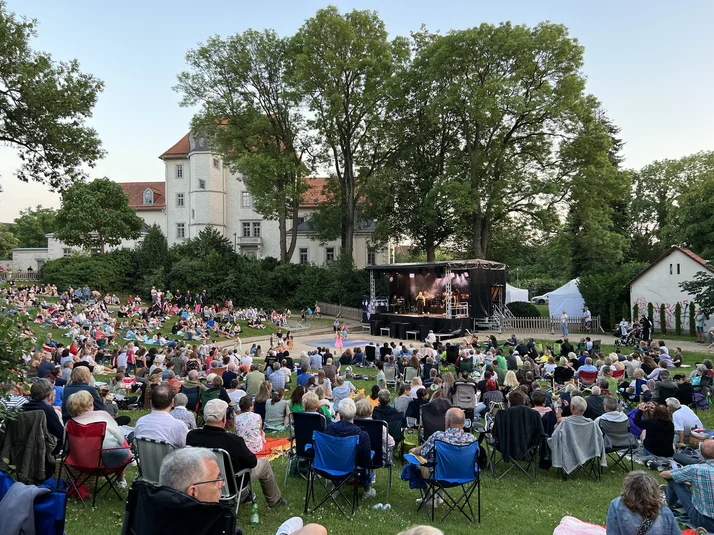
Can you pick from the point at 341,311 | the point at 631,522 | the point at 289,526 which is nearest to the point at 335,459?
the point at 631,522

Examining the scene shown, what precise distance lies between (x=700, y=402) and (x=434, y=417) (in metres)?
6.56

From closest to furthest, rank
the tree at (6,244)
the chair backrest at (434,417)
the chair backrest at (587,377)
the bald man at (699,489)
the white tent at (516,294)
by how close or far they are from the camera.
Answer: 1. the bald man at (699,489)
2. the chair backrest at (434,417)
3. the chair backrest at (587,377)
4. the white tent at (516,294)
5. the tree at (6,244)

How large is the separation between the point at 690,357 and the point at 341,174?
84.9 feet

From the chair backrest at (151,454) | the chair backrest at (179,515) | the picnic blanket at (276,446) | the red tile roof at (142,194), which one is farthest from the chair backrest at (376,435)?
the red tile roof at (142,194)

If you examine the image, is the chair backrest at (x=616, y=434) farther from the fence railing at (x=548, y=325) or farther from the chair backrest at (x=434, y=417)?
the fence railing at (x=548, y=325)

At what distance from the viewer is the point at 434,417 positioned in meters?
6.98

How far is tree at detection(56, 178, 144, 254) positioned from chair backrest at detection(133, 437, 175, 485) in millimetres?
39460

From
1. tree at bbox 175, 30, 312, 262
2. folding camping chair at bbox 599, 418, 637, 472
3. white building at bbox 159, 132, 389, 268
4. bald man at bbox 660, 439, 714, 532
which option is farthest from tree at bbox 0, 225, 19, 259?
bald man at bbox 660, 439, 714, 532

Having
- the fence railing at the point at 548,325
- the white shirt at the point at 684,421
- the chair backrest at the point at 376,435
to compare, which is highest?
the chair backrest at the point at 376,435

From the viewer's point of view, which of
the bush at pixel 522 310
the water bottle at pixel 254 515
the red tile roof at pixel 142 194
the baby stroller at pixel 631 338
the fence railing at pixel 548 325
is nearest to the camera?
the water bottle at pixel 254 515

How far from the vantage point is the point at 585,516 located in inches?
217

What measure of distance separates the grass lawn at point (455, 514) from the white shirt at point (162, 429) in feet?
2.62

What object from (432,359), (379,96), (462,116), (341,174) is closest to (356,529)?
(432,359)

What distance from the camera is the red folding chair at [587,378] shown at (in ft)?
38.5
